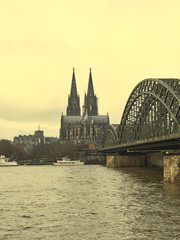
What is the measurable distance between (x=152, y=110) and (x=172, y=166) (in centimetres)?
2797

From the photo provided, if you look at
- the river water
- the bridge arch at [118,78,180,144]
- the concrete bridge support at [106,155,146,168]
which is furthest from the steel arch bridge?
the river water

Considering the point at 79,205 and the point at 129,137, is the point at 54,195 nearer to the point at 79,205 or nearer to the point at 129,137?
the point at 79,205

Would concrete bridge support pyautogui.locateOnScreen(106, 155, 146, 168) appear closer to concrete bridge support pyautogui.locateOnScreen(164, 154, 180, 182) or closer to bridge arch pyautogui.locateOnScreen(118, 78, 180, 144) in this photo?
bridge arch pyautogui.locateOnScreen(118, 78, 180, 144)

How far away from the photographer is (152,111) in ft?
266

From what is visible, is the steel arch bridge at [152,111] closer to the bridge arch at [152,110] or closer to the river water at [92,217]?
the bridge arch at [152,110]

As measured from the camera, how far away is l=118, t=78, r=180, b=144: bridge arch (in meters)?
61.3

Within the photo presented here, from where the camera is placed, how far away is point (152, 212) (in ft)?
96.1

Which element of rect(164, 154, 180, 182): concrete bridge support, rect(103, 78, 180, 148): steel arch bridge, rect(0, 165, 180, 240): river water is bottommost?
rect(0, 165, 180, 240): river water

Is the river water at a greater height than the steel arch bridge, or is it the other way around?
the steel arch bridge

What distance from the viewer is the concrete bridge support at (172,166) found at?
178ft

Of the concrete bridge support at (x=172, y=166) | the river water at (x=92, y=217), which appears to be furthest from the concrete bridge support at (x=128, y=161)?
the river water at (x=92, y=217)

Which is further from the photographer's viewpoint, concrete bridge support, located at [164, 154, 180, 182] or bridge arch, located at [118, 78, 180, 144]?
bridge arch, located at [118, 78, 180, 144]

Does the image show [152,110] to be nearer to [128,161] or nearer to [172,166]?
[172,166]

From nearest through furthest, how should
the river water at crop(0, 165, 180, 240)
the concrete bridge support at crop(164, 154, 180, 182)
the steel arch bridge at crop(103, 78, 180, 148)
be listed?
the river water at crop(0, 165, 180, 240), the concrete bridge support at crop(164, 154, 180, 182), the steel arch bridge at crop(103, 78, 180, 148)
